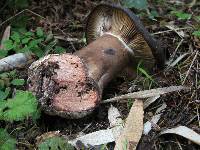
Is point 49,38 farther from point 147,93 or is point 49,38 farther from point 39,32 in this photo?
point 147,93

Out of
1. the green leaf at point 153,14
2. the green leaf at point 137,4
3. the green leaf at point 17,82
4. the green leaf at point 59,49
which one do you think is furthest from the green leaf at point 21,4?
the green leaf at point 153,14

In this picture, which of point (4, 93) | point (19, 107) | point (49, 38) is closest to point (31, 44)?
point (49, 38)

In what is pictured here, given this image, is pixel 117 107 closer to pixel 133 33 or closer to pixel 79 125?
pixel 79 125

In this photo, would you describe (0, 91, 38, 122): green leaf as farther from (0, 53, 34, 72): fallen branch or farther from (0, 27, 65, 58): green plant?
(0, 27, 65, 58): green plant

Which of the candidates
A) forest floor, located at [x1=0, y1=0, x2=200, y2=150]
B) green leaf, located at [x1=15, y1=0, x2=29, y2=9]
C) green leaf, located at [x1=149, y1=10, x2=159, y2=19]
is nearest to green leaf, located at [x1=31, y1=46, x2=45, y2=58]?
forest floor, located at [x1=0, y1=0, x2=200, y2=150]

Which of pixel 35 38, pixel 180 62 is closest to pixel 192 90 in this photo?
pixel 180 62

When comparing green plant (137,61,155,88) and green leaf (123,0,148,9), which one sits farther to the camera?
green leaf (123,0,148,9)

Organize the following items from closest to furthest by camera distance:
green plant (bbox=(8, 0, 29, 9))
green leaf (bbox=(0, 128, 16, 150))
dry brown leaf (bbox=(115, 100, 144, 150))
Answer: green leaf (bbox=(0, 128, 16, 150)) < dry brown leaf (bbox=(115, 100, 144, 150)) < green plant (bbox=(8, 0, 29, 9))
